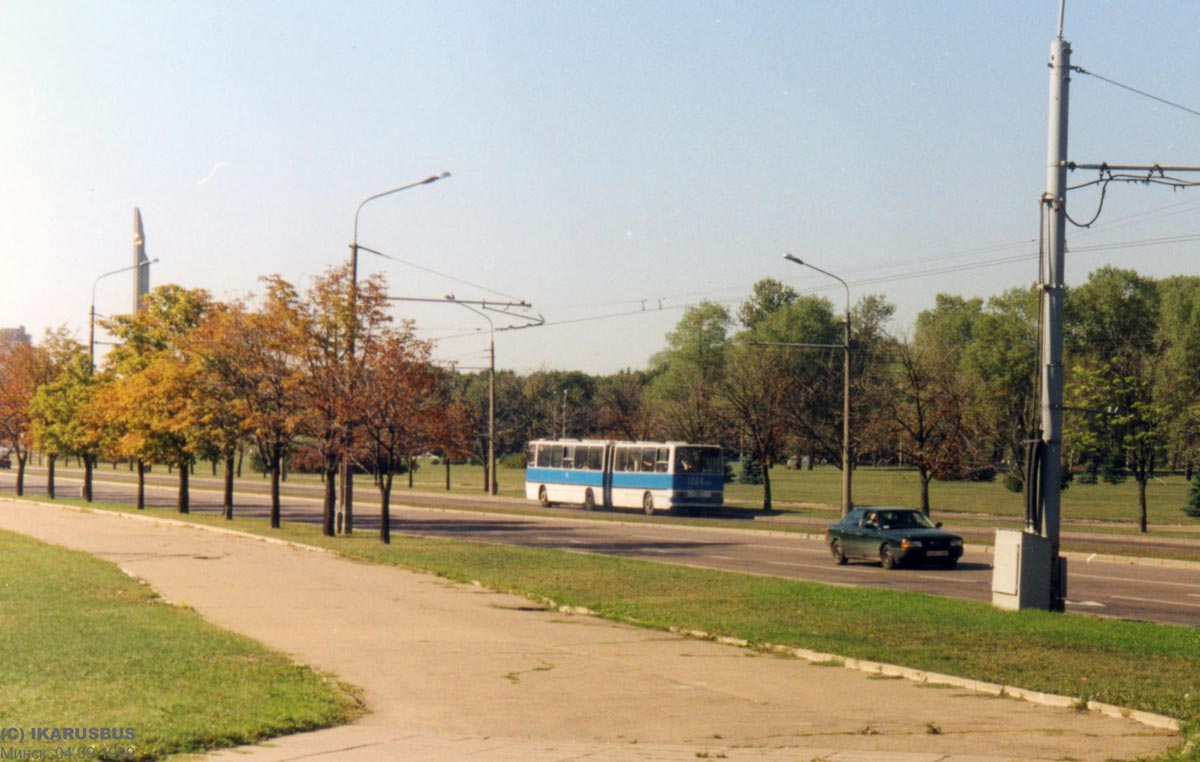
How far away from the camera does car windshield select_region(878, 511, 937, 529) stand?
27.2 m

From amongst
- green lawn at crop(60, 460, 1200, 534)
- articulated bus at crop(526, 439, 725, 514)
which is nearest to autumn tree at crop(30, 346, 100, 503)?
green lawn at crop(60, 460, 1200, 534)

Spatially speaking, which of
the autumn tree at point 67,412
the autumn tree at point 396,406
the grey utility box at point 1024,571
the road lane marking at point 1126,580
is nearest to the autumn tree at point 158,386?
the autumn tree at point 67,412

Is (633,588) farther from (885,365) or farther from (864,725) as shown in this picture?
(885,365)

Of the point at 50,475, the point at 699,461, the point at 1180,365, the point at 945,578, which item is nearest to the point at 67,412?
the point at 50,475

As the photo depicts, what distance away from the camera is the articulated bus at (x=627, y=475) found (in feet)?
169

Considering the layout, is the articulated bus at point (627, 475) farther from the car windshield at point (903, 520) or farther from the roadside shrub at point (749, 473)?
the roadside shrub at point (749, 473)

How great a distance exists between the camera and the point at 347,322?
102ft

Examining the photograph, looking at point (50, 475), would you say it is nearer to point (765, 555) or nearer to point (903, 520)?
point (765, 555)

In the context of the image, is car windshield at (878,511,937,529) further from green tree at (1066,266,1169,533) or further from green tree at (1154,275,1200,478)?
green tree at (1154,275,1200,478)

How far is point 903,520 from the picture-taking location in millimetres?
27438

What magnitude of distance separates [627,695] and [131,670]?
4.43m

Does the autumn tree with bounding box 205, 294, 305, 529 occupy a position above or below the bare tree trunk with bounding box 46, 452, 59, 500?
above

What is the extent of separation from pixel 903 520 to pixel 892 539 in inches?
49.4

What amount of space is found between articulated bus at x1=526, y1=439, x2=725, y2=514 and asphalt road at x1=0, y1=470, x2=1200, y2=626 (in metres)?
4.68
